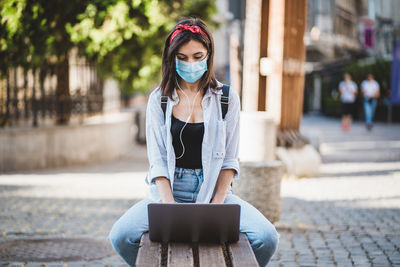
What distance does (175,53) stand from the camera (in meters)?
3.67

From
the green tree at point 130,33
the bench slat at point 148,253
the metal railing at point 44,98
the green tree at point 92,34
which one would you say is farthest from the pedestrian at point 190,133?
the metal railing at point 44,98

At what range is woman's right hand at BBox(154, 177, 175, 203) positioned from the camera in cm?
357

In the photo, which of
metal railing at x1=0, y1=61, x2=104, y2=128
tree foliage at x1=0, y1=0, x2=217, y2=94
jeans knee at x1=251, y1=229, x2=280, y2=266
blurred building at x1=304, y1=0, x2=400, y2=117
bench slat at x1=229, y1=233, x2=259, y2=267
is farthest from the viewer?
blurred building at x1=304, y1=0, x2=400, y2=117

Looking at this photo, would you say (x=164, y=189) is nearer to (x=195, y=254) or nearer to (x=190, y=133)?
(x=190, y=133)

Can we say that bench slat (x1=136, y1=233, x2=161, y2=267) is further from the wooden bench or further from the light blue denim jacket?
the light blue denim jacket

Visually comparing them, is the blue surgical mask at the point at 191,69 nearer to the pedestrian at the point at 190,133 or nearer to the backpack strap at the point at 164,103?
the pedestrian at the point at 190,133

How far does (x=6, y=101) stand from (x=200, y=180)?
9.02 m

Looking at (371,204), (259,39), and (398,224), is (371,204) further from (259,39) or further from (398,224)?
(259,39)

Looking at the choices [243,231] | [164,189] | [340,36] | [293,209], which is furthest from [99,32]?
[340,36]

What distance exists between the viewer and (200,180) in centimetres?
368

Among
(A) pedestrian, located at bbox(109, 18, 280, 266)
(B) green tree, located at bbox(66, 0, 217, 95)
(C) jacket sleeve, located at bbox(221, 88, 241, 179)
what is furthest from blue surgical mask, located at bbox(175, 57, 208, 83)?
(B) green tree, located at bbox(66, 0, 217, 95)

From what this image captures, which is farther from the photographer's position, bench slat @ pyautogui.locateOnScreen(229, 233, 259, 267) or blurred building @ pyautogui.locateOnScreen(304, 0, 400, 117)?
blurred building @ pyautogui.locateOnScreen(304, 0, 400, 117)

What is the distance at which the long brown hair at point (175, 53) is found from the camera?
3.62 meters

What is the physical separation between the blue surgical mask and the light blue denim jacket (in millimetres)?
143
